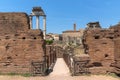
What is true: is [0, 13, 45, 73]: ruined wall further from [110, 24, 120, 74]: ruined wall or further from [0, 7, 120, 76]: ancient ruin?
[110, 24, 120, 74]: ruined wall

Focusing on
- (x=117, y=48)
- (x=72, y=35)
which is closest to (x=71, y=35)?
(x=72, y=35)

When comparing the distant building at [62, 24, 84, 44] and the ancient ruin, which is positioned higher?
the distant building at [62, 24, 84, 44]

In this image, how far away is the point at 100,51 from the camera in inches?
611

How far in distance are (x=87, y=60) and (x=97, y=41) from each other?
1.28m

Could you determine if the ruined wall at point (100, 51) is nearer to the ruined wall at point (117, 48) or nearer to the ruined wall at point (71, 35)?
the ruined wall at point (117, 48)

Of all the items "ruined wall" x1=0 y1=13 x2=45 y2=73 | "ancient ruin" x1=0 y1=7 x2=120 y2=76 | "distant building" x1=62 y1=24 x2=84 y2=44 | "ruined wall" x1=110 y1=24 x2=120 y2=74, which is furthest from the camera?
"distant building" x1=62 y1=24 x2=84 y2=44

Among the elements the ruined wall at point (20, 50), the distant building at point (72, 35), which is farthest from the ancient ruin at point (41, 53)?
the distant building at point (72, 35)

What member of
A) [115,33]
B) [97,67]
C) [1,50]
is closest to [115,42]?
[115,33]

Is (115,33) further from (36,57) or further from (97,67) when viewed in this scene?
(36,57)

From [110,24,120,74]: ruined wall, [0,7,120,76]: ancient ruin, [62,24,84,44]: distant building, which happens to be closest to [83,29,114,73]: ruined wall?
[0,7,120,76]: ancient ruin

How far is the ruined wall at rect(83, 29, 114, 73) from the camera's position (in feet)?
50.5

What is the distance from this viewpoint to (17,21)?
17.8m

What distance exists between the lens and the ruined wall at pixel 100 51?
50.5 feet

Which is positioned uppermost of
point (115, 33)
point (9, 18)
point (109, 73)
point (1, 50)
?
point (9, 18)
